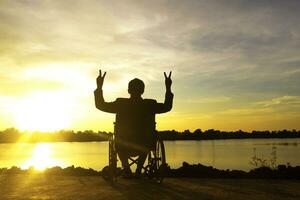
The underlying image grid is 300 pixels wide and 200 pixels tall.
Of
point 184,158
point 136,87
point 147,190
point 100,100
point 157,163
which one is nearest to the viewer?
point 147,190

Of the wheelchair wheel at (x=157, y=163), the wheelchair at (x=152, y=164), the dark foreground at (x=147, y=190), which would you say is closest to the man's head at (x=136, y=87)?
the wheelchair at (x=152, y=164)

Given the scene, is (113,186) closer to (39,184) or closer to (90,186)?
(90,186)

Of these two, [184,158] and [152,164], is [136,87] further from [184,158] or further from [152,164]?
[184,158]

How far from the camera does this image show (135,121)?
8.38m

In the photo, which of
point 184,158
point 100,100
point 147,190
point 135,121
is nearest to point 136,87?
point 135,121

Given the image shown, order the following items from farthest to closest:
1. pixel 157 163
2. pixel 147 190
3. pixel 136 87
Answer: pixel 136 87, pixel 157 163, pixel 147 190

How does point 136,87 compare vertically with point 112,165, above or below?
above

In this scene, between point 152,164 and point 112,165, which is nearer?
point 112,165

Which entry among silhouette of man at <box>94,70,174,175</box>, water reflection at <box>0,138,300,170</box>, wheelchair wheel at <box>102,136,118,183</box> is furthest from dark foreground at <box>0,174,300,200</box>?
water reflection at <box>0,138,300,170</box>

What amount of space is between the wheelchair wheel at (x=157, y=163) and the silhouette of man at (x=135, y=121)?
15 cm

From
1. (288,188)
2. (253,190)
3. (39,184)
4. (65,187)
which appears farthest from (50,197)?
(288,188)

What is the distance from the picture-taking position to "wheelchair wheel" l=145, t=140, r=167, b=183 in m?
8.16

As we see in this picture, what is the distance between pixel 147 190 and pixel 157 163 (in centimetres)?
135

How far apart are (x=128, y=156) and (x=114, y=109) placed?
3.22 feet
